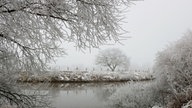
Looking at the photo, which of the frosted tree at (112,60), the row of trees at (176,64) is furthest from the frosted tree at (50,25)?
the frosted tree at (112,60)

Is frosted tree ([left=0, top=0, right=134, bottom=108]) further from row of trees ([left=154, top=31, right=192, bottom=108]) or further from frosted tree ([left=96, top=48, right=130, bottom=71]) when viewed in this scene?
frosted tree ([left=96, top=48, right=130, bottom=71])

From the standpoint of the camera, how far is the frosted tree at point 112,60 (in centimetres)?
4994

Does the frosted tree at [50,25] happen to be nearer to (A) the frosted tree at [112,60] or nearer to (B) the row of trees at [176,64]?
(B) the row of trees at [176,64]

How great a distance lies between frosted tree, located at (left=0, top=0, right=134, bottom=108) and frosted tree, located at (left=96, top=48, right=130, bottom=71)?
45470 millimetres

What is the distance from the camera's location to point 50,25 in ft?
12.3

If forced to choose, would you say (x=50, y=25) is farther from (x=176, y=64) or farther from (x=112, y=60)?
(x=112, y=60)

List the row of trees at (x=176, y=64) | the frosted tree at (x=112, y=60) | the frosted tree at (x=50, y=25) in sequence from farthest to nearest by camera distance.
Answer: the frosted tree at (x=112, y=60), the row of trees at (x=176, y=64), the frosted tree at (x=50, y=25)

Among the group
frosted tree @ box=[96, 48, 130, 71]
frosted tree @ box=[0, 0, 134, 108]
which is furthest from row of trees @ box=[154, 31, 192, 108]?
frosted tree @ box=[96, 48, 130, 71]

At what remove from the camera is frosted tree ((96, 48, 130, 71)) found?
49.9 metres

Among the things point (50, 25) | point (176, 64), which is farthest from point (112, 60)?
point (50, 25)

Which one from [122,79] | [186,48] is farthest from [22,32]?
[122,79]

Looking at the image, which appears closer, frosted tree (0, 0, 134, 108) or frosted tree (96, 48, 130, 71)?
frosted tree (0, 0, 134, 108)

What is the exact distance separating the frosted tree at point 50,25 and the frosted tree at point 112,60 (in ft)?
149

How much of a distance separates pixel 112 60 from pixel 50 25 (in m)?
46.3
